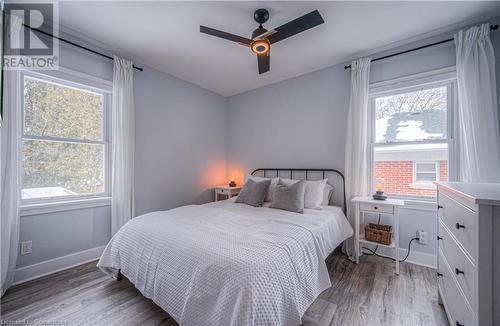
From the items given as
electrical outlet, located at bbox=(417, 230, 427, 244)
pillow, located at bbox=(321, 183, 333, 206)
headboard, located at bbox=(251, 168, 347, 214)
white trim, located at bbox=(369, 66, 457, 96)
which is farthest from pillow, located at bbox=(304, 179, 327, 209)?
white trim, located at bbox=(369, 66, 457, 96)

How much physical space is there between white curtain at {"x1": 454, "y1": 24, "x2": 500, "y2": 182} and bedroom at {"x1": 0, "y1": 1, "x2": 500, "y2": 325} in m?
0.01

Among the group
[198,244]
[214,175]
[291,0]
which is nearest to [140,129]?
[214,175]

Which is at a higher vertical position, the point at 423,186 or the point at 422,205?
the point at 423,186

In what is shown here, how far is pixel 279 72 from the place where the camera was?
3.26 meters

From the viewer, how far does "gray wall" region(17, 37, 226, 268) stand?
2.29 metres

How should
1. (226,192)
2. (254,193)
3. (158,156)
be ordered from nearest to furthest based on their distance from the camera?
(254,193)
(158,156)
(226,192)

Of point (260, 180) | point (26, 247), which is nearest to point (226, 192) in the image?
point (260, 180)

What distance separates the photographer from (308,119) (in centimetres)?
326

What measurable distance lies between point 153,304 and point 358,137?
9.41 feet

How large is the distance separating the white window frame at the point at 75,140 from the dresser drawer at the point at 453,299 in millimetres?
3415

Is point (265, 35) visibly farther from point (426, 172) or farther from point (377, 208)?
point (426, 172)

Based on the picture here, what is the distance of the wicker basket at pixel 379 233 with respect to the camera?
230 centimetres

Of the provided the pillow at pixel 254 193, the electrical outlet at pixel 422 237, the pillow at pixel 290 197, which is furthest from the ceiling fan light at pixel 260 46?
the electrical outlet at pixel 422 237

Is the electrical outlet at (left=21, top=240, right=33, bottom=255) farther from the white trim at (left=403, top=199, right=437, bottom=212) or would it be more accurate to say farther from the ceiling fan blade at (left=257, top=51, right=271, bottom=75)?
the white trim at (left=403, top=199, right=437, bottom=212)
